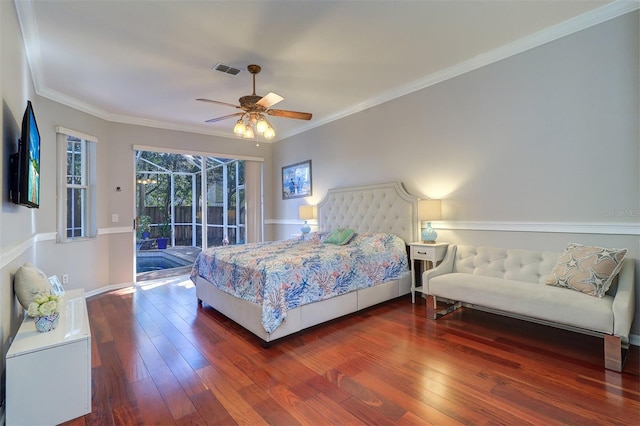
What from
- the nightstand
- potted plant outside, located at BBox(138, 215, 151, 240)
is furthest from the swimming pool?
the nightstand

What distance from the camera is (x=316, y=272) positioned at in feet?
10.1

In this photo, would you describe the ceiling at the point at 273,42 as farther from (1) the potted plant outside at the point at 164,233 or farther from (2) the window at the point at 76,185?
(1) the potted plant outside at the point at 164,233

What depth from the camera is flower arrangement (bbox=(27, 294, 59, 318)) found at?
1983 mm

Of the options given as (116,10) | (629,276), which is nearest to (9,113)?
(116,10)

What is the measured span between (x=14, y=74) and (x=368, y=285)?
3775 millimetres

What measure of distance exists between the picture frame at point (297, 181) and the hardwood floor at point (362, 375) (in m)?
3.21

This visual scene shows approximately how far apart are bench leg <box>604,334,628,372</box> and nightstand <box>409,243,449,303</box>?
5.35 ft

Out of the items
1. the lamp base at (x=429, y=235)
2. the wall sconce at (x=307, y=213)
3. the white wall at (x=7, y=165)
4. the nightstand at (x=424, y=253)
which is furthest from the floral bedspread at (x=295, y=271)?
the white wall at (x=7, y=165)

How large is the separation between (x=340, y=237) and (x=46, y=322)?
10.5ft

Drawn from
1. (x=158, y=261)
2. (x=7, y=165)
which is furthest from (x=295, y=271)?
(x=158, y=261)

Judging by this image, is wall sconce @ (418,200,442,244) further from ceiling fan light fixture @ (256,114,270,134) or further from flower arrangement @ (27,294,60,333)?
flower arrangement @ (27,294,60,333)

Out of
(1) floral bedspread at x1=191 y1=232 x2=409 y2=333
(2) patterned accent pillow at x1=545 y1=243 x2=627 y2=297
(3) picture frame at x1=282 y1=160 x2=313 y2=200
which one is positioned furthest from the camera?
(3) picture frame at x1=282 y1=160 x2=313 y2=200

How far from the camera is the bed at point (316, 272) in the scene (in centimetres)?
278

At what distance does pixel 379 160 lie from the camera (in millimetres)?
4660
